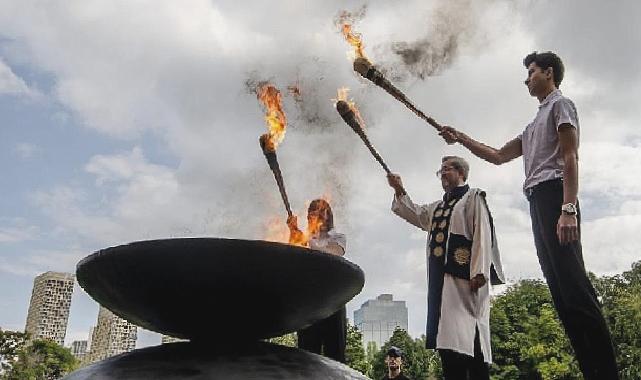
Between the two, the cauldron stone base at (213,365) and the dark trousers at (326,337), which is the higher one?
the dark trousers at (326,337)

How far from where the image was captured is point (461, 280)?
4.18 m

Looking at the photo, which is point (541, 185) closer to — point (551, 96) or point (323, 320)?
point (551, 96)

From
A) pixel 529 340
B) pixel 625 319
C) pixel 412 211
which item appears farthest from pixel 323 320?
pixel 529 340

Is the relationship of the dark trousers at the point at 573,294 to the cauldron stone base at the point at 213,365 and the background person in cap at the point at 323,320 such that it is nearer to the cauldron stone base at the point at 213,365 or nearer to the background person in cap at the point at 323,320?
the cauldron stone base at the point at 213,365

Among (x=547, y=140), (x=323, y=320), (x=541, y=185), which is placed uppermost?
(x=547, y=140)

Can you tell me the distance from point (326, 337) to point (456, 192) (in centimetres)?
238

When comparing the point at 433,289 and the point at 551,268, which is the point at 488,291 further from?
the point at 551,268

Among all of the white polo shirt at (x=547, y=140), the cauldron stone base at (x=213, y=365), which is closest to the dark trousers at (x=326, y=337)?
the white polo shirt at (x=547, y=140)

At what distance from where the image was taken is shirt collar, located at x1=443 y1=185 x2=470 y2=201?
466 centimetres

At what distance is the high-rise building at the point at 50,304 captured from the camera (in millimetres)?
79812

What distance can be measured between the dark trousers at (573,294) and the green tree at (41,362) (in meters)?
43.8

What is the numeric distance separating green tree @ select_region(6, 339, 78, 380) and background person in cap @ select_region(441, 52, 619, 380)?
143 ft

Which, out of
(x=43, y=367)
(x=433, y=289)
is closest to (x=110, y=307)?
(x=433, y=289)

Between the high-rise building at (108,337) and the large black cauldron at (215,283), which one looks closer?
the large black cauldron at (215,283)
